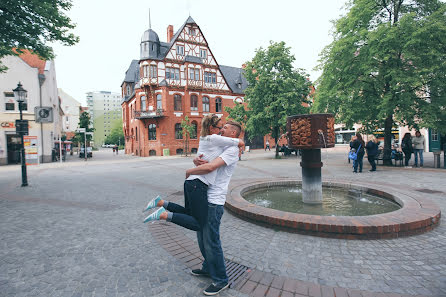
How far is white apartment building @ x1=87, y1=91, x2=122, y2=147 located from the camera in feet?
456

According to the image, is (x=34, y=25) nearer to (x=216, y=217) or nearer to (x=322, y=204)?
(x=216, y=217)

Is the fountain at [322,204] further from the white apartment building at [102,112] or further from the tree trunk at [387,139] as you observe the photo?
the white apartment building at [102,112]

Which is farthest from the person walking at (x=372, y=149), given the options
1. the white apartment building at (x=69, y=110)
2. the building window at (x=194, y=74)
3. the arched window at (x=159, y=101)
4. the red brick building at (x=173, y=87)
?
A: the white apartment building at (x=69, y=110)

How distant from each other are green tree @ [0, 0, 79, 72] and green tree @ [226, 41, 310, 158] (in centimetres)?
1405

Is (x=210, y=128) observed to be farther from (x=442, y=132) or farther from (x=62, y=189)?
(x=442, y=132)

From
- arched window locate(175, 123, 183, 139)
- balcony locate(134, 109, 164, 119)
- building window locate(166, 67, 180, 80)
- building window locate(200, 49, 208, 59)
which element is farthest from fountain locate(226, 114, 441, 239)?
building window locate(200, 49, 208, 59)

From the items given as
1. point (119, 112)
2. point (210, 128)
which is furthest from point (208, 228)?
point (119, 112)

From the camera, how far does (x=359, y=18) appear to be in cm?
1210

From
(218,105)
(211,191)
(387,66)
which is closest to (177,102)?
(218,105)

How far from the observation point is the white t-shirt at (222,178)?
259 centimetres

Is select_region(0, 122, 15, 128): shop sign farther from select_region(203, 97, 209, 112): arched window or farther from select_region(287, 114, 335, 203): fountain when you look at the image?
select_region(287, 114, 335, 203): fountain

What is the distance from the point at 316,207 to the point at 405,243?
2078 millimetres

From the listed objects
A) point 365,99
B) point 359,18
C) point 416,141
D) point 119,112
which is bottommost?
point 416,141

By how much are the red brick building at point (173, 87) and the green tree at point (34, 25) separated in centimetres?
2057
